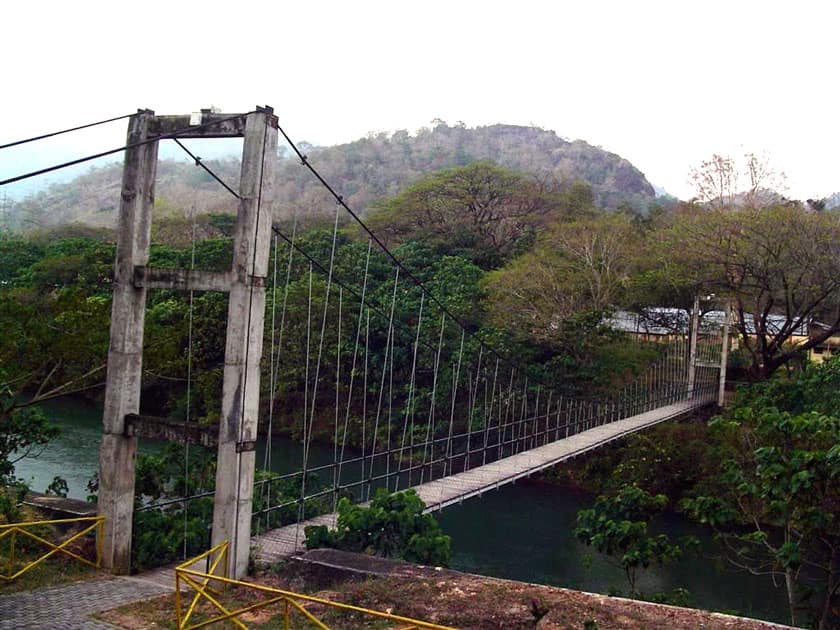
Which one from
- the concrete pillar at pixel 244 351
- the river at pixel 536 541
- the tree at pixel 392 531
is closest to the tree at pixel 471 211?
the river at pixel 536 541

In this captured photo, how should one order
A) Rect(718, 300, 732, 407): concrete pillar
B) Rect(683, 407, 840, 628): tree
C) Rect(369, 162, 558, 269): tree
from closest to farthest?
Rect(683, 407, 840, 628): tree → Rect(718, 300, 732, 407): concrete pillar → Rect(369, 162, 558, 269): tree

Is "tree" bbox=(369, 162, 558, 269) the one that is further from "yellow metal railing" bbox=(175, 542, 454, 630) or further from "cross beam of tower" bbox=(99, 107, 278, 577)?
"yellow metal railing" bbox=(175, 542, 454, 630)

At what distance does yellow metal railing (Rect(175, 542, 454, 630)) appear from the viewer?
3154 millimetres

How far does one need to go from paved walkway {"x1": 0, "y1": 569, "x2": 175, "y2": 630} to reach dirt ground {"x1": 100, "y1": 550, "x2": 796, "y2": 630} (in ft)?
0.46

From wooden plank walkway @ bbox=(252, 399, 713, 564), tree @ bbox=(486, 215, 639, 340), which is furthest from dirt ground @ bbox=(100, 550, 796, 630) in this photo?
tree @ bbox=(486, 215, 639, 340)

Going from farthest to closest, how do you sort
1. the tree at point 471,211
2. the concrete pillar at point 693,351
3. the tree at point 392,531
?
the tree at point 471,211 → the concrete pillar at point 693,351 → the tree at point 392,531

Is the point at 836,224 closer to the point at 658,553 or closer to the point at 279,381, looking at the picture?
the point at 658,553

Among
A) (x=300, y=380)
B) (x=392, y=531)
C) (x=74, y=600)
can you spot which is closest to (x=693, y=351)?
(x=300, y=380)

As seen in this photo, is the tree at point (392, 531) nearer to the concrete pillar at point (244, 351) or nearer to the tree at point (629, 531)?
the concrete pillar at point (244, 351)

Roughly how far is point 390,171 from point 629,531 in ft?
107

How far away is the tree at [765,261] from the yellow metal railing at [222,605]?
9.26 metres

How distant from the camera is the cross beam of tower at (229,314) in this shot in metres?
4.37

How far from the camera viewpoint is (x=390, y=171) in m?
37.2

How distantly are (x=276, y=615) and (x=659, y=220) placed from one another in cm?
1544
